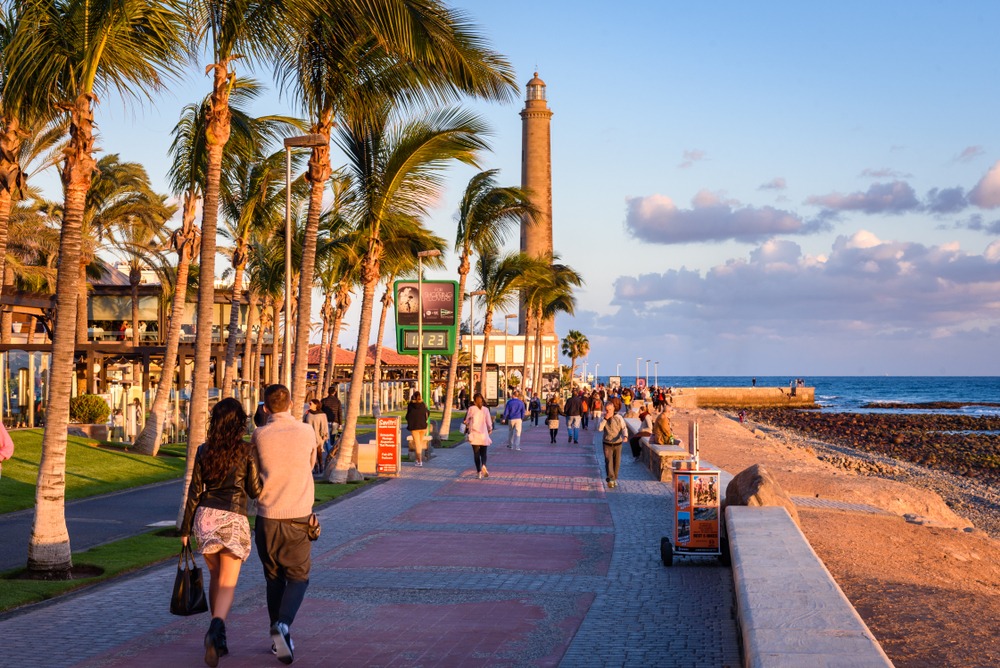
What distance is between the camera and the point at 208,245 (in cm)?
1362

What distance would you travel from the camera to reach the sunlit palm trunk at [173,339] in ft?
81.9

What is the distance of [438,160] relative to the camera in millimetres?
22141

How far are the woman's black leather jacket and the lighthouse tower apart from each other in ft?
272

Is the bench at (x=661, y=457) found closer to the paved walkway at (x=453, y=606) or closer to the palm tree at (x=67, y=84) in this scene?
the paved walkway at (x=453, y=606)

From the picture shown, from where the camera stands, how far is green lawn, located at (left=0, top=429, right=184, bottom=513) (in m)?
18.0

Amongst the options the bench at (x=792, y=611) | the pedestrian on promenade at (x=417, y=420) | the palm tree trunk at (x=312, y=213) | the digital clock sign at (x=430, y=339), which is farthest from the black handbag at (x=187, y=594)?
the digital clock sign at (x=430, y=339)

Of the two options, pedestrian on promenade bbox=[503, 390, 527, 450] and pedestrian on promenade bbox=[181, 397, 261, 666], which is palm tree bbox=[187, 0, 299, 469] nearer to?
pedestrian on promenade bbox=[181, 397, 261, 666]

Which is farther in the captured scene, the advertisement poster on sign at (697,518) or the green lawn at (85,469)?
the green lawn at (85,469)

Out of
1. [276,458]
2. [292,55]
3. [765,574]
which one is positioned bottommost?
[765,574]

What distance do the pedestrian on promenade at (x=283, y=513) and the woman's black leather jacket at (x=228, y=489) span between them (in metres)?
0.08

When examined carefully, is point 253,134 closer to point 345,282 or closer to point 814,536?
point 814,536

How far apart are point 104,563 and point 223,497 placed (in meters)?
4.77

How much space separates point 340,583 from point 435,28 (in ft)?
20.8

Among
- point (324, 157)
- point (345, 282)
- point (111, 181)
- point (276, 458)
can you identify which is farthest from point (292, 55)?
point (345, 282)
